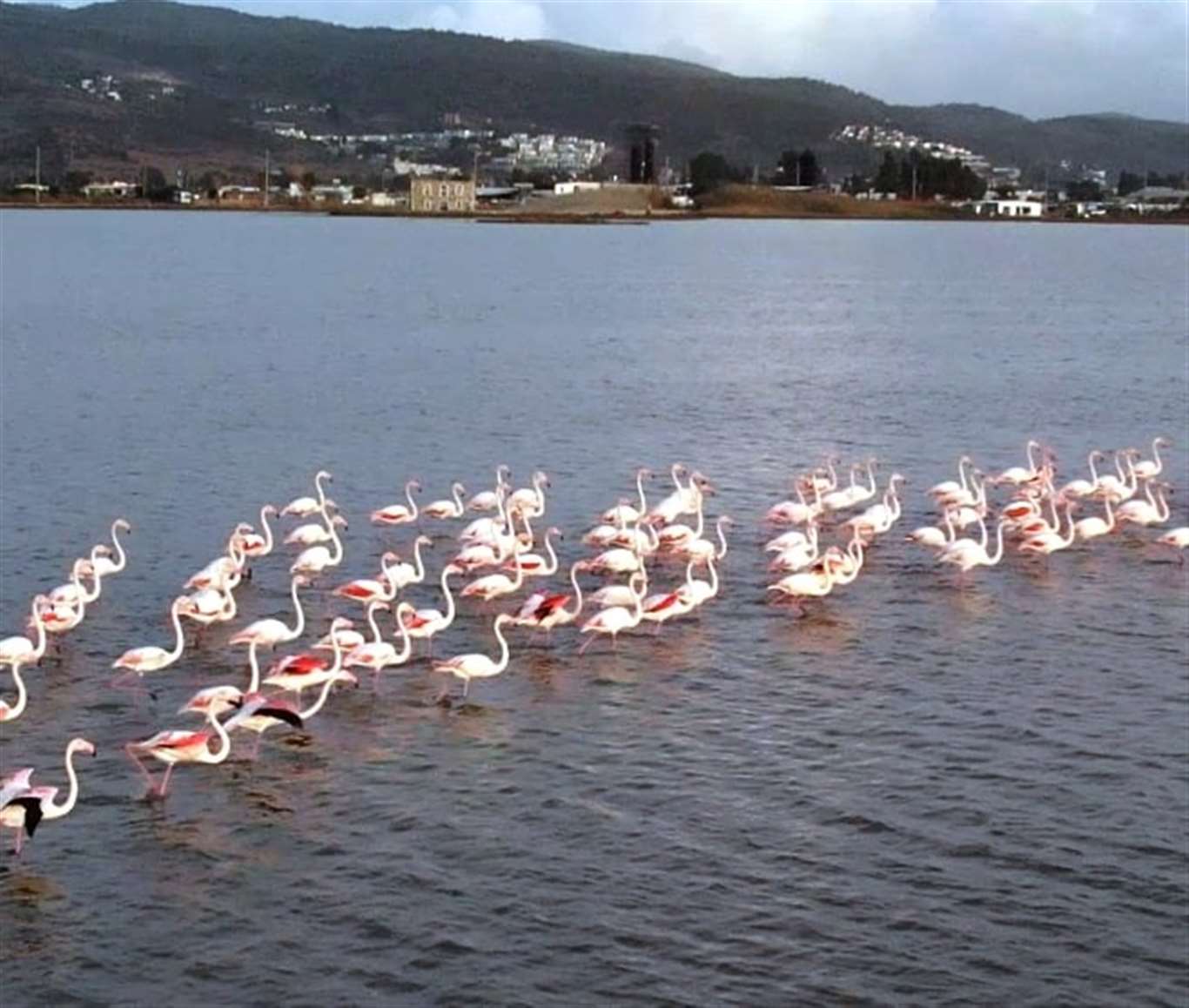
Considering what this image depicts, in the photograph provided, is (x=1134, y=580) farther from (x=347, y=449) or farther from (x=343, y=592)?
(x=347, y=449)

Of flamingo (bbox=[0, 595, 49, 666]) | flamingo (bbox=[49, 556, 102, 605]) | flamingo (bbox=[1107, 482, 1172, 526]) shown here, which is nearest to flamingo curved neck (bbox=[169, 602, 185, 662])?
flamingo (bbox=[49, 556, 102, 605])

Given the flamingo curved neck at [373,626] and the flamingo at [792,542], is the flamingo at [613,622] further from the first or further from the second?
the flamingo at [792,542]

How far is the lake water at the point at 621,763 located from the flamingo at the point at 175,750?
17cm

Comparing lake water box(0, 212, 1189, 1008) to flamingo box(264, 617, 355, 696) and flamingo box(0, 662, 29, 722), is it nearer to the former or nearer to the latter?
flamingo box(0, 662, 29, 722)

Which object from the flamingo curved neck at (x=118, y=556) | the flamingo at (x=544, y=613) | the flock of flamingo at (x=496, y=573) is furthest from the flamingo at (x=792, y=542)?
the flamingo curved neck at (x=118, y=556)

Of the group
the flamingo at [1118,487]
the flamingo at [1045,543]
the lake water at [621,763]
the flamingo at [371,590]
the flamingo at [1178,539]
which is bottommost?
the lake water at [621,763]

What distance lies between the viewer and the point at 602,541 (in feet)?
79.0

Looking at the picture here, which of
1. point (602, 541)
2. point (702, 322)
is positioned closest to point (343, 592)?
point (602, 541)

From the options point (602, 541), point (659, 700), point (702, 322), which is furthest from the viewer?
point (702, 322)

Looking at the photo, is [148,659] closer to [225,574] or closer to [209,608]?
[209,608]

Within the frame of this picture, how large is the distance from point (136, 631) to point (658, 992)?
33.2ft

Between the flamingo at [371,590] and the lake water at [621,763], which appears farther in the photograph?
the flamingo at [371,590]

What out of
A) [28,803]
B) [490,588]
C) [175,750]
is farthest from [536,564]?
[28,803]

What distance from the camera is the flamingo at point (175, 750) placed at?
15773mm
